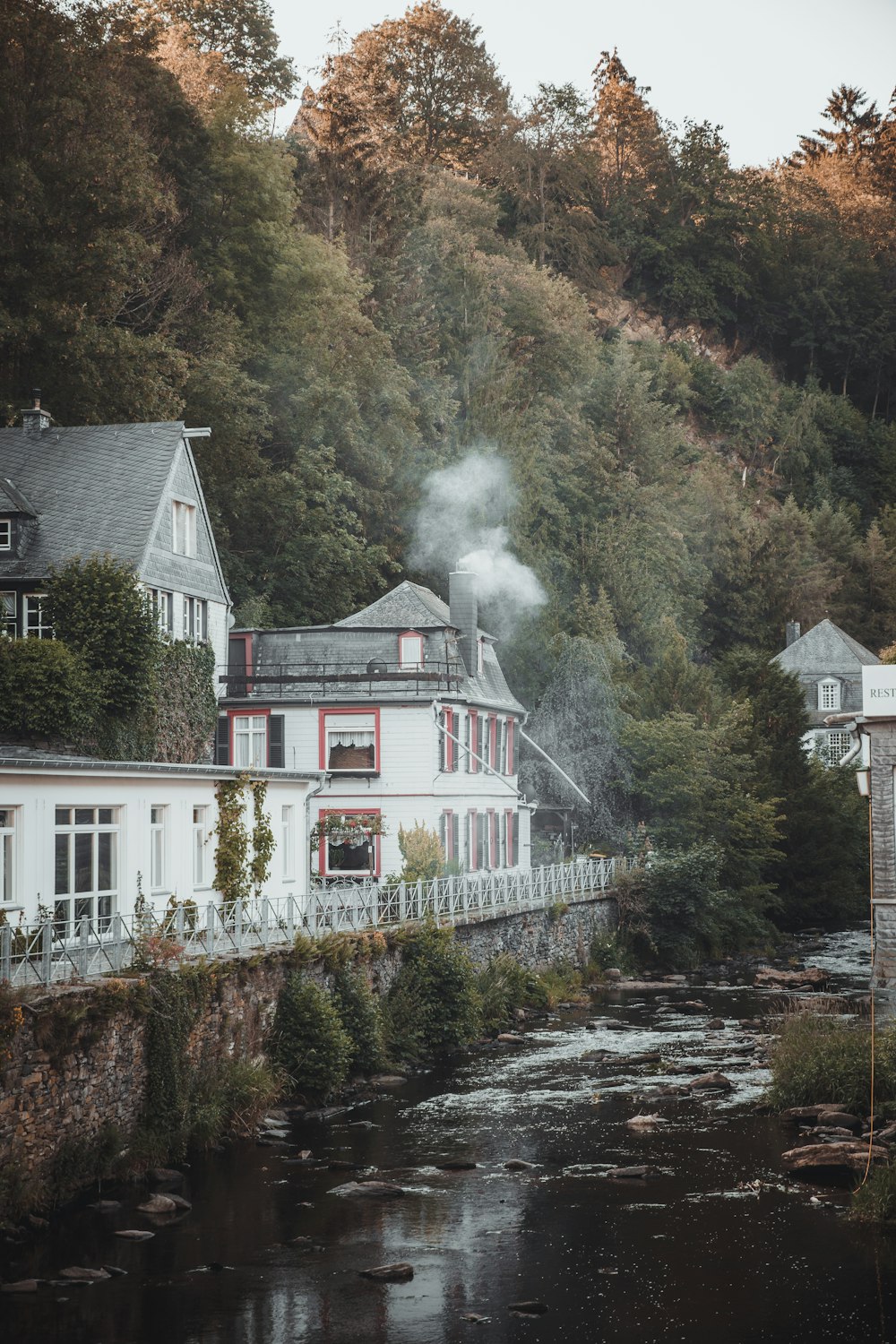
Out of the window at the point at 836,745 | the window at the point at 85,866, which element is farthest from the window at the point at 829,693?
the window at the point at 85,866

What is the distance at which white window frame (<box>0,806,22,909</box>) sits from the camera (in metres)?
22.5

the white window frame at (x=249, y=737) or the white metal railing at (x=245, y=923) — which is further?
the white window frame at (x=249, y=737)

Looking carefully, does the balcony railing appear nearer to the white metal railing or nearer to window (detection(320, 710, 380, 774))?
window (detection(320, 710, 380, 774))

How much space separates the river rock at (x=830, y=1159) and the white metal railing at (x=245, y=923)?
9189mm

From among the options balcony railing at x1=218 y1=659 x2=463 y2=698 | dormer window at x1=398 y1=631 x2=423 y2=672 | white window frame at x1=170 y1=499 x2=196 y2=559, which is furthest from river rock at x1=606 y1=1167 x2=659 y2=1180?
dormer window at x1=398 y1=631 x2=423 y2=672

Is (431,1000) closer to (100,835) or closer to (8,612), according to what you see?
(100,835)

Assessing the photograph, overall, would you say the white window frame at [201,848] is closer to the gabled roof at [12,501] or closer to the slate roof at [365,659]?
the gabled roof at [12,501]

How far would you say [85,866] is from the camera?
24438 millimetres

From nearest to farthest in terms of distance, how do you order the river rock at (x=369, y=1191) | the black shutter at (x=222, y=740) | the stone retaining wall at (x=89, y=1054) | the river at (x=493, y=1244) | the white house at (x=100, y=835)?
1. the river at (x=493, y=1244)
2. the stone retaining wall at (x=89, y=1054)
3. the river rock at (x=369, y=1191)
4. the white house at (x=100, y=835)
5. the black shutter at (x=222, y=740)

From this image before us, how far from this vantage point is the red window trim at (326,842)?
4033 centimetres

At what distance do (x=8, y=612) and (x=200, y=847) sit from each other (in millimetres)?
9430

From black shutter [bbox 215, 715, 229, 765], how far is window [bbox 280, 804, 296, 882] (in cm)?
974

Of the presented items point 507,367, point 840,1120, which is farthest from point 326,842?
point 507,367

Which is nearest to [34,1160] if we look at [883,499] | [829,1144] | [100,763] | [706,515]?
[100,763]
